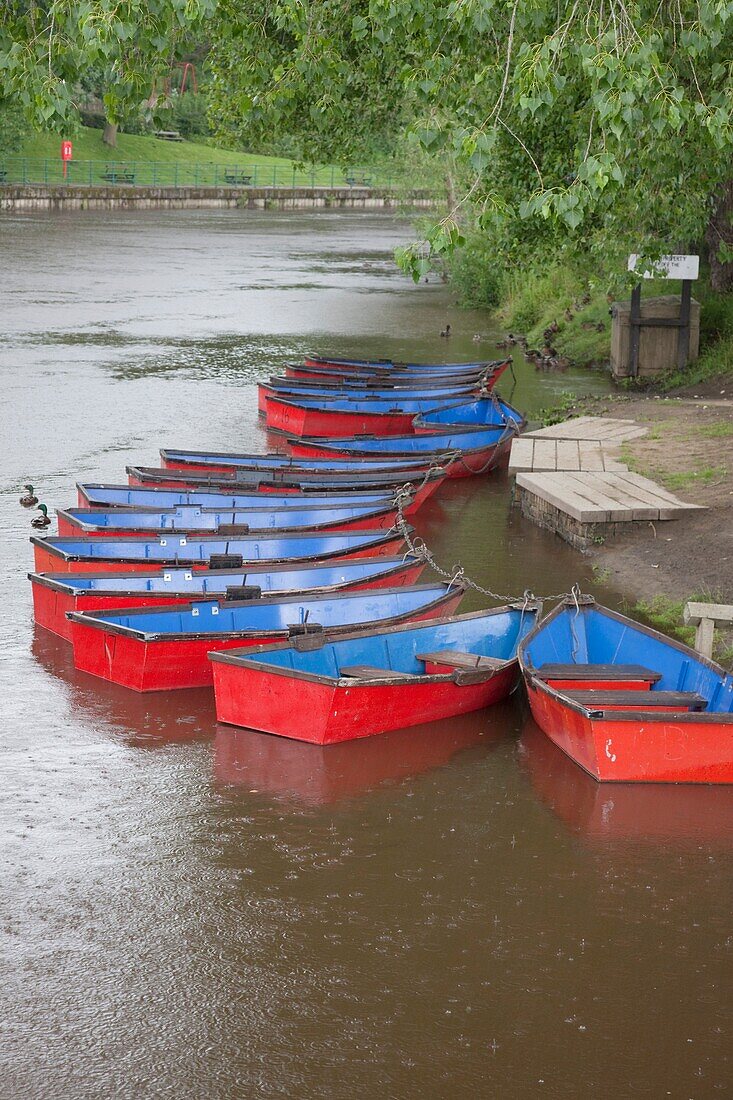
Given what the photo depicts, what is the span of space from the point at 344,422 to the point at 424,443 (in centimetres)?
244

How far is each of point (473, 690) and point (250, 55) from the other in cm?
662

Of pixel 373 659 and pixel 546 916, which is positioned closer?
pixel 546 916

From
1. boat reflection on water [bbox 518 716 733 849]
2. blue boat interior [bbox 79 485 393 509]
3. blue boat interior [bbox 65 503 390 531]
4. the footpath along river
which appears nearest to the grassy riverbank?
blue boat interior [bbox 79 485 393 509]

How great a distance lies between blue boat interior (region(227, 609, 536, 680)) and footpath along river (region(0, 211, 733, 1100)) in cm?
55

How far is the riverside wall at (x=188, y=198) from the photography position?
66250 millimetres

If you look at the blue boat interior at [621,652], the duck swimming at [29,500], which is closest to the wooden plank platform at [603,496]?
the blue boat interior at [621,652]

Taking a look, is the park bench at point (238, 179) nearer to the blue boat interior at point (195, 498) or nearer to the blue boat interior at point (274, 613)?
the blue boat interior at point (195, 498)

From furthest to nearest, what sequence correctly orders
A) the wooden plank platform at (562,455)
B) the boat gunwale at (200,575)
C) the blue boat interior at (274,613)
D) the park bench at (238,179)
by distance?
the park bench at (238,179) → the wooden plank platform at (562,455) → the boat gunwale at (200,575) → the blue boat interior at (274,613)

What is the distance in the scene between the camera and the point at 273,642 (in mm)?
10539

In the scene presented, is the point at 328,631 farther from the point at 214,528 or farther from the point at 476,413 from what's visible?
the point at 476,413

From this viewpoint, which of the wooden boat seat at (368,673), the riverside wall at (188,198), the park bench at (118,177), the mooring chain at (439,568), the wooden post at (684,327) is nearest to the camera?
the wooden boat seat at (368,673)

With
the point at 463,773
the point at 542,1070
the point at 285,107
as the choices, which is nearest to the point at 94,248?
the point at 285,107

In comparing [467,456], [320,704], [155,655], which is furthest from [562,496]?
[320,704]

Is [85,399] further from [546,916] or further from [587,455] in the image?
[546,916]
